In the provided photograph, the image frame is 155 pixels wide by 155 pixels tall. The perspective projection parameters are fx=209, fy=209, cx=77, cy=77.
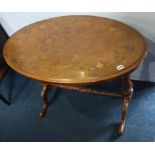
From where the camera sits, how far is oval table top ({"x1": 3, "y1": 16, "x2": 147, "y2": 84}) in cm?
102

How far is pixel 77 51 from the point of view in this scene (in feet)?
3.84

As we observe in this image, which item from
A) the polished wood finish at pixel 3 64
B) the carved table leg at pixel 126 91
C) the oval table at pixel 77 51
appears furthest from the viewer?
the polished wood finish at pixel 3 64

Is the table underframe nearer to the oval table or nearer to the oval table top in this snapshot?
the oval table

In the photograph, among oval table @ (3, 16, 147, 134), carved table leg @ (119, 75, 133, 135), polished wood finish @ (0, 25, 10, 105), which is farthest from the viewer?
polished wood finish @ (0, 25, 10, 105)

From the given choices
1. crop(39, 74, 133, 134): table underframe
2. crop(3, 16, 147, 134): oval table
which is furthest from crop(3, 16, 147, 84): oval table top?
crop(39, 74, 133, 134): table underframe

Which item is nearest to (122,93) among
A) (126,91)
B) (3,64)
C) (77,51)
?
(126,91)

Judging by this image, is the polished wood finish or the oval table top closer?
the oval table top

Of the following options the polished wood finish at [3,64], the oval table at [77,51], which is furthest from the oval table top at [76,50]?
the polished wood finish at [3,64]

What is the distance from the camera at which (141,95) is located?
163cm

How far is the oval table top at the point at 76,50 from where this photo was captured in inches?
40.2

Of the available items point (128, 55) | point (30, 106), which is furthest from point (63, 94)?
point (128, 55)

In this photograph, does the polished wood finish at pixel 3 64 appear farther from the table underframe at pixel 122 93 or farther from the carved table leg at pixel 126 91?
the carved table leg at pixel 126 91

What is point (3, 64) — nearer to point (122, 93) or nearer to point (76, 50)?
point (76, 50)

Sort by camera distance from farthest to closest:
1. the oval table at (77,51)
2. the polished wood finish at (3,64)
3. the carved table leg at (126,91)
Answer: the polished wood finish at (3,64) → the carved table leg at (126,91) → the oval table at (77,51)
